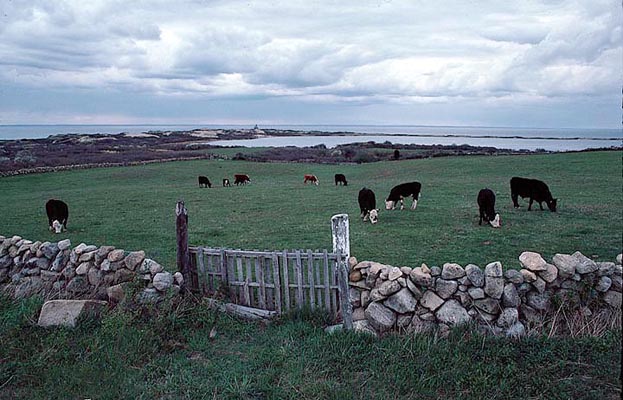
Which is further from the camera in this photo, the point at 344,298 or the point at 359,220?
the point at 359,220

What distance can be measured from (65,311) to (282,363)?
12.7 ft

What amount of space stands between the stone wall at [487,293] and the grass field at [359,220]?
8.83 feet

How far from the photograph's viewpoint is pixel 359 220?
1750 cm

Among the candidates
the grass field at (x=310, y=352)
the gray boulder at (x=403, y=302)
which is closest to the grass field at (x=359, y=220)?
the grass field at (x=310, y=352)

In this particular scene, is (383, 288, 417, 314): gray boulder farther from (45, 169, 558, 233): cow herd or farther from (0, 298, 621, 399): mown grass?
(45, 169, 558, 233): cow herd

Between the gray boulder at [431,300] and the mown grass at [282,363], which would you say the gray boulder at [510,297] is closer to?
the mown grass at [282,363]

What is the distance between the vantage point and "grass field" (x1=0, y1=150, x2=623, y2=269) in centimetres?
1265

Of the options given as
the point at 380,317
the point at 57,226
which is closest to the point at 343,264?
the point at 380,317

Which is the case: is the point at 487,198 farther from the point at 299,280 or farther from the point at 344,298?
the point at 299,280

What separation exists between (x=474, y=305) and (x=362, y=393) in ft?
8.97

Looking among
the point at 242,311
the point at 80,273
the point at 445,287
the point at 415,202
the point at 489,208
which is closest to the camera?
the point at 445,287

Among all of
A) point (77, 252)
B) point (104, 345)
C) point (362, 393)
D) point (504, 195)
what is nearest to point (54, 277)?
point (77, 252)

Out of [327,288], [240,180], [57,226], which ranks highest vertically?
[327,288]

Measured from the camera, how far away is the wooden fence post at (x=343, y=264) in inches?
315
